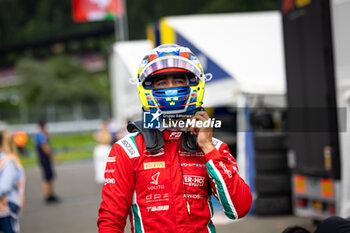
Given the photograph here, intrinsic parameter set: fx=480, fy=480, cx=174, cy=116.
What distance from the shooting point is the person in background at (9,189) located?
4.83 metres

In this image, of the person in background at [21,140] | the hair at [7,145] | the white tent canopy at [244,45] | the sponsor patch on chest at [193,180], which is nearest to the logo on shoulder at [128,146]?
the sponsor patch on chest at [193,180]

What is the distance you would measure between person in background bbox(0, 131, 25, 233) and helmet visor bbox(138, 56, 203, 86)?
317cm

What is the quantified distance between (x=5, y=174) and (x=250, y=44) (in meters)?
6.18

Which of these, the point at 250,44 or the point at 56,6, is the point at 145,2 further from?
the point at 250,44

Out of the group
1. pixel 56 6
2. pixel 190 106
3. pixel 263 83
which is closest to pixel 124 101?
pixel 263 83

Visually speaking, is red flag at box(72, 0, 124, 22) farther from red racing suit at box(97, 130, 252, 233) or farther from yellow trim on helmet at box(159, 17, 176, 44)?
red racing suit at box(97, 130, 252, 233)

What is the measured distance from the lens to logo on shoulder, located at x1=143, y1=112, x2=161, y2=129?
2197mm

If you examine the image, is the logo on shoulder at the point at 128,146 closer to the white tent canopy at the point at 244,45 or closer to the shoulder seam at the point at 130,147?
the shoulder seam at the point at 130,147

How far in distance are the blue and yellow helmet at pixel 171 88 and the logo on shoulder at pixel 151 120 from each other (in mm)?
23

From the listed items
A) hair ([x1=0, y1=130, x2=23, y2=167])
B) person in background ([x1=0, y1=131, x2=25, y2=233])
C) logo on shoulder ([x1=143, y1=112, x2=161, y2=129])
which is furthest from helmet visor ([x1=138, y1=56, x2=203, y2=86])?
hair ([x1=0, y1=130, x2=23, y2=167])

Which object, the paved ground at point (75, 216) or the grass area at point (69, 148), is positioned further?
the grass area at point (69, 148)

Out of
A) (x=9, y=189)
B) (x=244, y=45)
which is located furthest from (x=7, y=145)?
(x=244, y=45)

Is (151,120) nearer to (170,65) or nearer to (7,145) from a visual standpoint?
(170,65)

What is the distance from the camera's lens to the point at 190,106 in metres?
2.18
